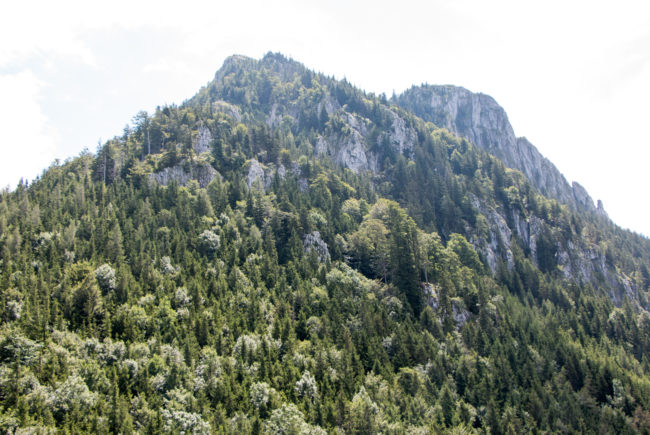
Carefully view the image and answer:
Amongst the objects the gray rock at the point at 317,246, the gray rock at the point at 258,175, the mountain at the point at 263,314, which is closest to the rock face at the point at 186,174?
the mountain at the point at 263,314

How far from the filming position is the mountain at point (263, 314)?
194 feet

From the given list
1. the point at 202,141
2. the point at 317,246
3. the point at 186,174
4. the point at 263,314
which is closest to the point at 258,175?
the point at 186,174

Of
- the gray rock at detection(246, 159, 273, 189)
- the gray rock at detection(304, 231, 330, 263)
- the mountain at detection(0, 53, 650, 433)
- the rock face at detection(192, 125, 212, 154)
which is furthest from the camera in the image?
the rock face at detection(192, 125, 212, 154)

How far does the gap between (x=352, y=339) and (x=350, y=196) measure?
8222 cm

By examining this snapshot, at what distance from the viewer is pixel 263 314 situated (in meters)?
83.8

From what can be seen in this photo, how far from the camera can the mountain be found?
5912 cm

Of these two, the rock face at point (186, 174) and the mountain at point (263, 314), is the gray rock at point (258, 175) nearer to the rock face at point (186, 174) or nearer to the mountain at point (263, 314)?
the mountain at point (263, 314)

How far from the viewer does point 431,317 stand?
9956 cm

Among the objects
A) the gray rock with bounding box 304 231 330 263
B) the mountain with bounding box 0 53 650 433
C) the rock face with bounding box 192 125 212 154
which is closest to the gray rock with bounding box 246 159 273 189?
the mountain with bounding box 0 53 650 433

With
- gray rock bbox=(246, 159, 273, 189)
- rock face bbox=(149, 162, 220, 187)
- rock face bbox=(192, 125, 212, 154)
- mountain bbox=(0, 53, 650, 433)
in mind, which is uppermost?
Result: rock face bbox=(192, 125, 212, 154)

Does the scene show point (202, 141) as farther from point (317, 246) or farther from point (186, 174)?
point (317, 246)

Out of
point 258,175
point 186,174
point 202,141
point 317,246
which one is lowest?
point 317,246

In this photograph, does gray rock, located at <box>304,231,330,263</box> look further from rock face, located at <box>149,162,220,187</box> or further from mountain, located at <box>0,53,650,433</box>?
rock face, located at <box>149,162,220,187</box>

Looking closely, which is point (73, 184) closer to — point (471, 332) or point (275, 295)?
point (275, 295)
